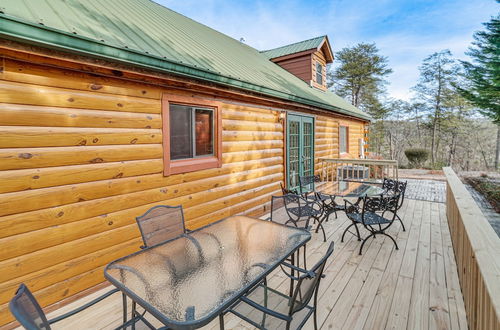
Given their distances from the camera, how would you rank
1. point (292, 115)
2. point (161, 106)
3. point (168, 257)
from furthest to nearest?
point (292, 115) → point (161, 106) → point (168, 257)

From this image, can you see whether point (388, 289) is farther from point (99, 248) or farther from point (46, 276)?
point (46, 276)

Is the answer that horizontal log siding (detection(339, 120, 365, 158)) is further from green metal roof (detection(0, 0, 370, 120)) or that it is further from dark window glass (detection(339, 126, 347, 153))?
green metal roof (detection(0, 0, 370, 120))

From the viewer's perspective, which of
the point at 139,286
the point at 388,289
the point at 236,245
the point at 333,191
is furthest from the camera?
the point at 333,191

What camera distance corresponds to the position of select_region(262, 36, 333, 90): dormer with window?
28.6 ft

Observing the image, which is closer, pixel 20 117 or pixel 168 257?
pixel 168 257

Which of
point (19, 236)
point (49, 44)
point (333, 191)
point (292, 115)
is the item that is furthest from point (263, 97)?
point (19, 236)

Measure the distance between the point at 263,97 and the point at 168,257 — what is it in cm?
379

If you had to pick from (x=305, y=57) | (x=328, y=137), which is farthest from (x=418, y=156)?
(x=305, y=57)

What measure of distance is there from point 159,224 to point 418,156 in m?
19.0

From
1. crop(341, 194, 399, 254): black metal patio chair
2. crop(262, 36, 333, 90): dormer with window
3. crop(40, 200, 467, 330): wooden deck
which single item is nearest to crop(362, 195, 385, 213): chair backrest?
crop(341, 194, 399, 254): black metal patio chair

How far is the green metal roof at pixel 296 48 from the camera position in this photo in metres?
8.70

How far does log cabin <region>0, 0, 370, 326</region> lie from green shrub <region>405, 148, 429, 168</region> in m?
16.6

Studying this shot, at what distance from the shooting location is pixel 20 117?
2.18 m

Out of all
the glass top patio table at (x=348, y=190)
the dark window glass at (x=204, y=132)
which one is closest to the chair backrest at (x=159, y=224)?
the dark window glass at (x=204, y=132)
